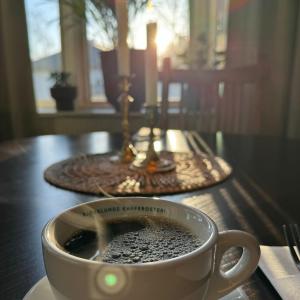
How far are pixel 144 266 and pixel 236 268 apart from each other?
0.11 metres

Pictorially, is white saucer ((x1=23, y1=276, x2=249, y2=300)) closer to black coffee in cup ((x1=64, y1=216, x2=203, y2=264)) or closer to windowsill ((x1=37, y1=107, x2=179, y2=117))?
black coffee in cup ((x1=64, y1=216, x2=203, y2=264))

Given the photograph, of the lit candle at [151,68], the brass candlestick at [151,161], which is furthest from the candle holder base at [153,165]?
the lit candle at [151,68]

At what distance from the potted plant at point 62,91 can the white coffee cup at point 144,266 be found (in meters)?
1.83

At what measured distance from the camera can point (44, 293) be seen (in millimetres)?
295

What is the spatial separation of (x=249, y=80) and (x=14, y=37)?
4.32 ft

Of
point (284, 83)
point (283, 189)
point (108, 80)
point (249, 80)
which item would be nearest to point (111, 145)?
point (283, 189)

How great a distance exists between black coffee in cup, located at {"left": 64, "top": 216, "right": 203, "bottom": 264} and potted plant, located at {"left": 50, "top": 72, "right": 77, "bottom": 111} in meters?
1.84

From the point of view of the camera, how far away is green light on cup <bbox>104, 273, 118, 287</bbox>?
0.74ft

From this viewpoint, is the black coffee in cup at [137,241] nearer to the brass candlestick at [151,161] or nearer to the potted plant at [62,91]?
the brass candlestick at [151,161]

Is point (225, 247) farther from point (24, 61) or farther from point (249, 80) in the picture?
point (24, 61)

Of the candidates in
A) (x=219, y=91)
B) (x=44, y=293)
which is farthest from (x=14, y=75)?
(x=44, y=293)

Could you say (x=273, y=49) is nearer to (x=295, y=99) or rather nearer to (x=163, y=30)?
(x=295, y=99)

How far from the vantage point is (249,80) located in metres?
1.40

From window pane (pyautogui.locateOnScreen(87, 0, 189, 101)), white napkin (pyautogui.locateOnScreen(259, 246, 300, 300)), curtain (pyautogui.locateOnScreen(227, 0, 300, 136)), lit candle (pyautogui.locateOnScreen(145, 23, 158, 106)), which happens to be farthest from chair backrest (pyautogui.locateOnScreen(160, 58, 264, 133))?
white napkin (pyautogui.locateOnScreen(259, 246, 300, 300))
